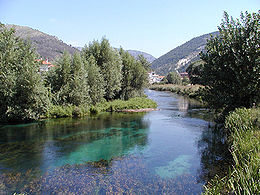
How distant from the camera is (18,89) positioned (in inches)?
950

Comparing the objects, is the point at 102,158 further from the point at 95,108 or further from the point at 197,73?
the point at 197,73

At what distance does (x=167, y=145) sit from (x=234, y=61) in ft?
26.6

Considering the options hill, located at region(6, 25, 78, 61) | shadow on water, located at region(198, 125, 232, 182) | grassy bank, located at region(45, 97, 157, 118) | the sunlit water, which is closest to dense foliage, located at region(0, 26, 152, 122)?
grassy bank, located at region(45, 97, 157, 118)

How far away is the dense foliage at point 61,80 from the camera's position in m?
24.1

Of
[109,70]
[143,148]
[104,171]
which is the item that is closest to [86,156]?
[104,171]

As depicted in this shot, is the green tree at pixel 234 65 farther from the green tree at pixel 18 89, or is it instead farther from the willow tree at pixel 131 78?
the willow tree at pixel 131 78

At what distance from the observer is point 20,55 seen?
86.4ft

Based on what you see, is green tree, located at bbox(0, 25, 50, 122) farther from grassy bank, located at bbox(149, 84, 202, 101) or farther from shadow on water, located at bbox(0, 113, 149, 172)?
grassy bank, located at bbox(149, 84, 202, 101)

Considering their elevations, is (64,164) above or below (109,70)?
below

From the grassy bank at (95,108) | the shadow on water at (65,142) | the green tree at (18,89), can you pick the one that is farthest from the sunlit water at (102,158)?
the grassy bank at (95,108)

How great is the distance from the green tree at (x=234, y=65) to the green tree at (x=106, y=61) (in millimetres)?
18783

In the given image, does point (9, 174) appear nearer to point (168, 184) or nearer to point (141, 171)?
point (141, 171)

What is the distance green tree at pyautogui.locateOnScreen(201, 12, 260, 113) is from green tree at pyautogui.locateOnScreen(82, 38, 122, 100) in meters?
18.8

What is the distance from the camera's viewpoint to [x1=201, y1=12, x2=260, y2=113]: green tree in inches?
637
